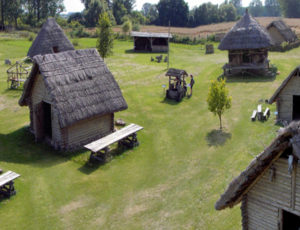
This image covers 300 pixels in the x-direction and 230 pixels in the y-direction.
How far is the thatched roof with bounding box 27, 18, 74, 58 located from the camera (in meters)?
34.3

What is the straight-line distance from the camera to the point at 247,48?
3181 centimetres

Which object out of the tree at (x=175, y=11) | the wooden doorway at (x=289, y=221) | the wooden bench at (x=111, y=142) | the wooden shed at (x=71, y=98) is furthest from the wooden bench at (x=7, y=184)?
→ the tree at (x=175, y=11)

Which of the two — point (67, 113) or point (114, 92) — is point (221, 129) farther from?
point (67, 113)

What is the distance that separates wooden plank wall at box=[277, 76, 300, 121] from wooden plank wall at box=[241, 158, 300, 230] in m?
12.5

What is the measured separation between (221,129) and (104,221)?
33.0 ft

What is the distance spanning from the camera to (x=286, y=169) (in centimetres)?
841

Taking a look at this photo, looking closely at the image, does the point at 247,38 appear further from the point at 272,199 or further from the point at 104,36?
the point at 272,199

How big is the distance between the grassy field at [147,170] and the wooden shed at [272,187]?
0.57 meters

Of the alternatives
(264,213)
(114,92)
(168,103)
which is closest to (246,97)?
(168,103)

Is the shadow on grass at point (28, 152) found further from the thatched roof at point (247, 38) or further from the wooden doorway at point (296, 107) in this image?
the thatched roof at point (247, 38)

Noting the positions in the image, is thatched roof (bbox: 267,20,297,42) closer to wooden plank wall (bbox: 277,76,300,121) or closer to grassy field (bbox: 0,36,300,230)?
grassy field (bbox: 0,36,300,230)

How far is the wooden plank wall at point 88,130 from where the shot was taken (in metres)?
19.6

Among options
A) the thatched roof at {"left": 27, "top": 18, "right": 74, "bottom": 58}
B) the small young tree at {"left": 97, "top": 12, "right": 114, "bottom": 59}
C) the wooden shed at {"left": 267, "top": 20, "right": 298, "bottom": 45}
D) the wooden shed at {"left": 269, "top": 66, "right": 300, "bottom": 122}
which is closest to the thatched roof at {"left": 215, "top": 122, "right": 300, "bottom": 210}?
the wooden shed at {"left": 269, "top": 66, "right": 300, "bottom": 122}

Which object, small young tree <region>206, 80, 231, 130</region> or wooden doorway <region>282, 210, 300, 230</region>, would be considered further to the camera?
small young tree <region>206, 80, 231, 130</region>
